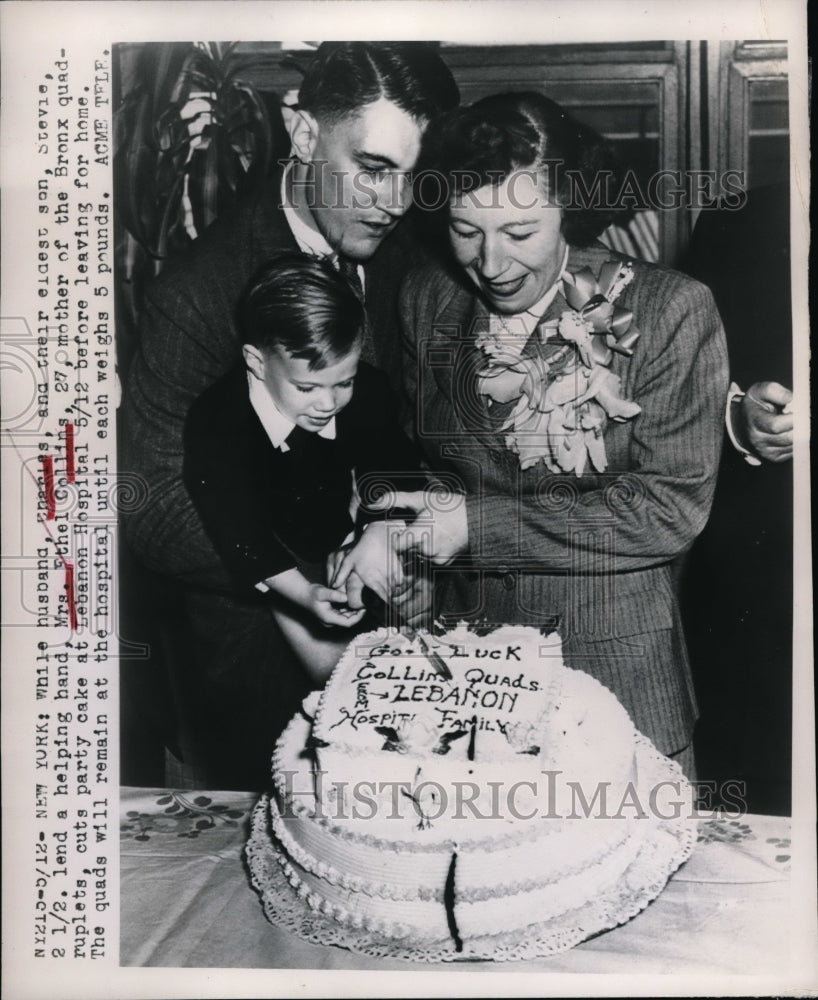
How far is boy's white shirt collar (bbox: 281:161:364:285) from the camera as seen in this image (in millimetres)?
1676

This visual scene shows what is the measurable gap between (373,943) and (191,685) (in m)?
0.48

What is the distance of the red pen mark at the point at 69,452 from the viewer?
170cm

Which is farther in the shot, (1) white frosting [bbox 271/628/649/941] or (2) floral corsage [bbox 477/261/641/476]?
(2) floral corsage [bbox 477/261/641/476]

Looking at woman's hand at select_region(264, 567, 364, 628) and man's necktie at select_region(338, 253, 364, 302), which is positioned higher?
man's necktie at select_region(338, 253, 364, 302)

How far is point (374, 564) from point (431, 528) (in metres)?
0.10

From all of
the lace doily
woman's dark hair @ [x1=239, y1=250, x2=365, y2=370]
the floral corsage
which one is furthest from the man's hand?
woman's dark hair @ [x1=239, y1=250, x2=365, y2=370]

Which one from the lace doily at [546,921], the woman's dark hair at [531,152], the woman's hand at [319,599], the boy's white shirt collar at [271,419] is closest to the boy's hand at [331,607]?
the woman's hand at [319,599]

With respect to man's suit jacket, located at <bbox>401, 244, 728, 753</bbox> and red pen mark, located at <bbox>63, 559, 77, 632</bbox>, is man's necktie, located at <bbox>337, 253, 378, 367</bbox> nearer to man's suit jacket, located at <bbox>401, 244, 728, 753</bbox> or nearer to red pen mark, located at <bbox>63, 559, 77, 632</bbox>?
man's suit jacket, located at <bbox>401, 244, 728, 753</bbox>

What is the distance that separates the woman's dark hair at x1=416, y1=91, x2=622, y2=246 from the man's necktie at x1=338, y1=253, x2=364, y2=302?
175mm

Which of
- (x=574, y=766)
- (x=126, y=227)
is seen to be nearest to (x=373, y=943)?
(x=574, y=766)

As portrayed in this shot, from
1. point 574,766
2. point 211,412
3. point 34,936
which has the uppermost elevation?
point 211,412

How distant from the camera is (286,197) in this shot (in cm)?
168

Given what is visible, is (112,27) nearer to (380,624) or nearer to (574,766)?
(380,624)

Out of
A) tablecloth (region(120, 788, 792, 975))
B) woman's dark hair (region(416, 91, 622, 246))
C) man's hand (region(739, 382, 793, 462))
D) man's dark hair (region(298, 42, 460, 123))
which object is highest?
man's dark hair (region(298, 42, 460, 123))
